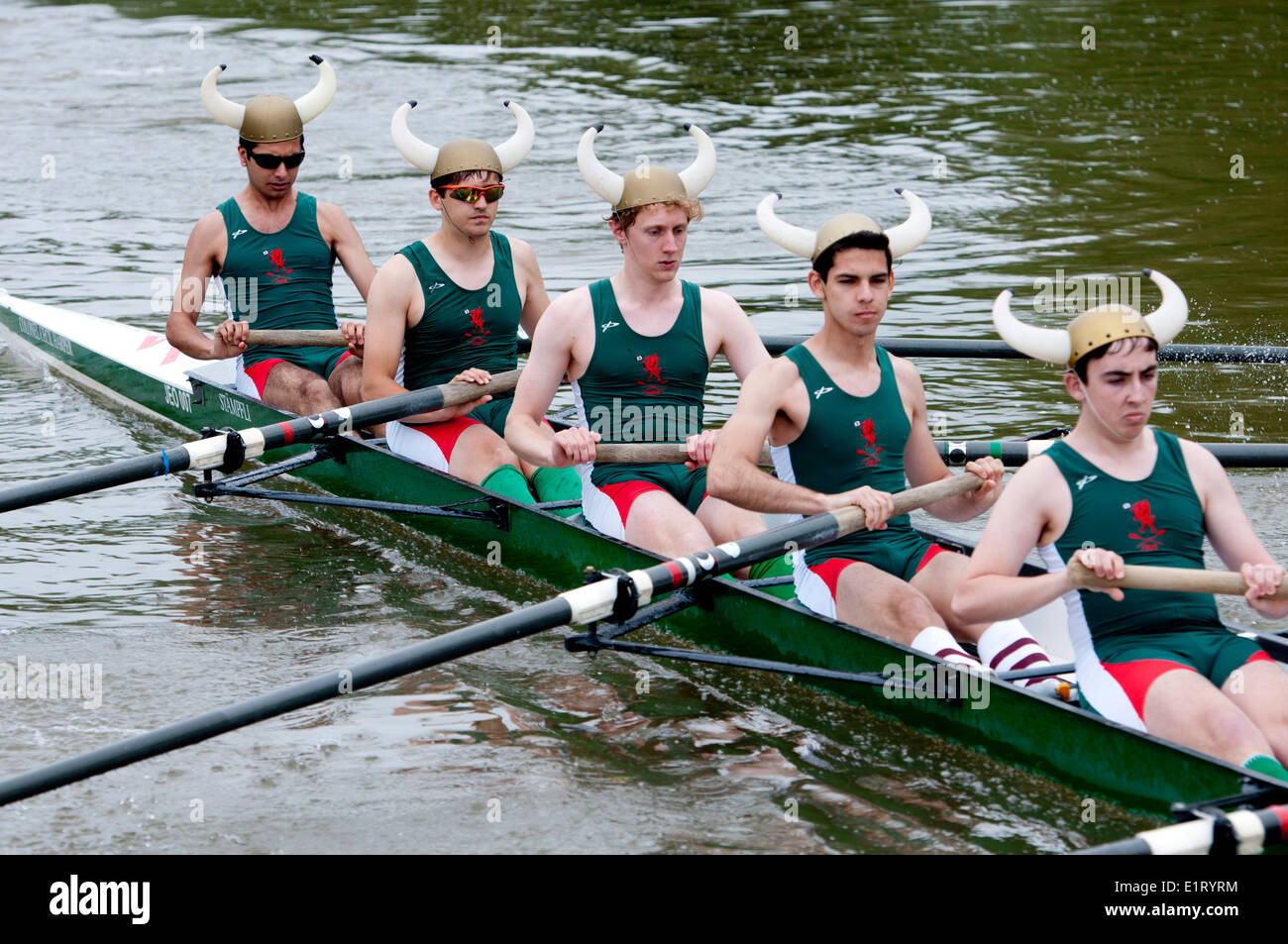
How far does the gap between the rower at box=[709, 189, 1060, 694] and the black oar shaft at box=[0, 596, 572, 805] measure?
0.94 metres

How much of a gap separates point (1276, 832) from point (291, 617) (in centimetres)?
465

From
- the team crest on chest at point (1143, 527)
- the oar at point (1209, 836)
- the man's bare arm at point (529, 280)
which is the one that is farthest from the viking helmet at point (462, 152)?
the oar at point (1209, 836)

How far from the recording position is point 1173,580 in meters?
4.91

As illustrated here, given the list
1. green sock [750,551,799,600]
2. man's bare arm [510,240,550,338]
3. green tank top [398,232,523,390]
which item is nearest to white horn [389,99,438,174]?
green tank top [398,232,523,390]

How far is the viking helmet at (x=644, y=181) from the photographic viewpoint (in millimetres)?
6477

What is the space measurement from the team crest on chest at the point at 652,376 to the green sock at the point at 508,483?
1012mm

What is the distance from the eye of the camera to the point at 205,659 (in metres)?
7.17

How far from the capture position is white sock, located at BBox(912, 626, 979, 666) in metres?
5.65

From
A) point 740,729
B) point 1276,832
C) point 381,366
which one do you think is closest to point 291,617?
point 381,366

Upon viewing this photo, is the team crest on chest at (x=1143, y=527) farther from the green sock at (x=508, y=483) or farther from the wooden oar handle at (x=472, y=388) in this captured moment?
the wooden oar handle at (x=472, y=388)

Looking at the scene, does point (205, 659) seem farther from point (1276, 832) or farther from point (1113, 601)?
point (1276, 832)

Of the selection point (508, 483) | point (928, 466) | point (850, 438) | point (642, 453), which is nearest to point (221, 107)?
point (508, 483)

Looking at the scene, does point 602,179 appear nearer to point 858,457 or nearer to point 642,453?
point 642,453

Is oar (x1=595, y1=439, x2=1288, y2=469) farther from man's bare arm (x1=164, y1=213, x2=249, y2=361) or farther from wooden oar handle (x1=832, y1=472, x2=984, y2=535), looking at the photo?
man's bare arm (x1=164, y1=213, x2=249, y2=361)
